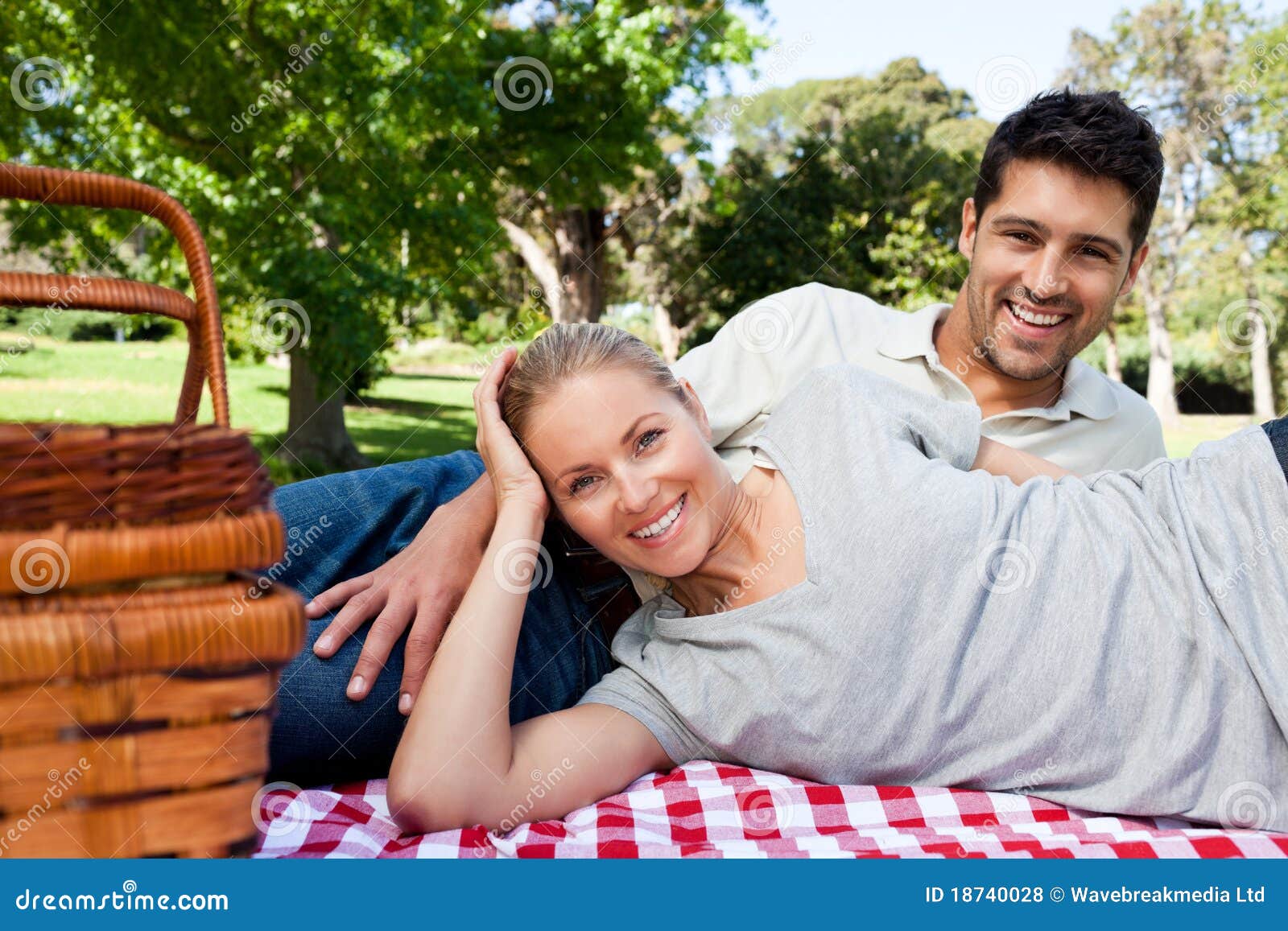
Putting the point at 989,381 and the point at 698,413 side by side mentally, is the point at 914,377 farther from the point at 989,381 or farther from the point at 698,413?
the point at 698,413

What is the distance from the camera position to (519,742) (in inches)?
71.7

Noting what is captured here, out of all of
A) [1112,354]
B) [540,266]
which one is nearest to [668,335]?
[540,266]

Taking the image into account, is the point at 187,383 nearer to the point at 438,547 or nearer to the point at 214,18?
the point at 438,547

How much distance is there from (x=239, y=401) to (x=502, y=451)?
12157 millimetres

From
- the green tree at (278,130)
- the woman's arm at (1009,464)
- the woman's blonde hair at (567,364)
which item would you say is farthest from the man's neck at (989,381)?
the green tree at (278,130)

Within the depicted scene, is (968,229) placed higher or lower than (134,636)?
higher

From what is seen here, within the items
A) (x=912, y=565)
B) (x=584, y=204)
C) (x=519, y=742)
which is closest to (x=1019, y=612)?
(x=912, y=565)

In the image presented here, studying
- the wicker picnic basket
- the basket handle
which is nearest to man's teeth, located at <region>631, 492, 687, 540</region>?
the basket handle

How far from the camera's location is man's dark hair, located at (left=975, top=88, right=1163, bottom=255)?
2672 millimetres

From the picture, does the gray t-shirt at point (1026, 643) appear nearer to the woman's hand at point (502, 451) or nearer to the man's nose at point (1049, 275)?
the woman's hand at point (502, 451)

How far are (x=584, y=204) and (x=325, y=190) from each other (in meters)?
4.50

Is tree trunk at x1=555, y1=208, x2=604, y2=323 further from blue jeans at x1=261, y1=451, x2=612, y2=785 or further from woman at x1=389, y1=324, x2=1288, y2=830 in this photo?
woman at x1=389, y1=324, x2=1288, y2=830

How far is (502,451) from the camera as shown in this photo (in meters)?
1.98

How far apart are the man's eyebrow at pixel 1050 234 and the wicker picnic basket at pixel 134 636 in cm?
222
